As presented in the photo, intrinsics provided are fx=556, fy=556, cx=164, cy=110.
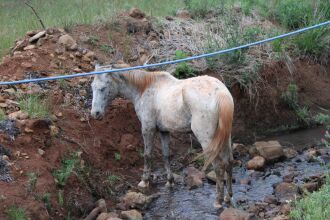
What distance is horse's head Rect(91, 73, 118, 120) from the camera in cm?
795

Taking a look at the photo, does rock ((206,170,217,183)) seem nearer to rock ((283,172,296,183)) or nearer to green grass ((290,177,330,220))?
rock ((283,172,296,183))

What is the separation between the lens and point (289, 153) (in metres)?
9.07

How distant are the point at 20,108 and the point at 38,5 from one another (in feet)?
27.6

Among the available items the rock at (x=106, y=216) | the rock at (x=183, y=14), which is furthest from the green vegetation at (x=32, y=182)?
the rock at (x=183, y=14)

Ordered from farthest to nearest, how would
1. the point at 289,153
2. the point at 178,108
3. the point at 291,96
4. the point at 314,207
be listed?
the point at 291,96 → the point at 289,153 → the point at 178,108 → the point at 314,207

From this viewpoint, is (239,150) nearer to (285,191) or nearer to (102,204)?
(285,191)

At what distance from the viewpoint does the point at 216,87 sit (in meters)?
6.90

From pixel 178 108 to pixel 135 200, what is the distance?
1364 millimetres

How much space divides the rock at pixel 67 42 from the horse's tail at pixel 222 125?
403 cm

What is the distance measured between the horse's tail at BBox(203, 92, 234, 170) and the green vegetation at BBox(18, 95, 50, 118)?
8.67 feet

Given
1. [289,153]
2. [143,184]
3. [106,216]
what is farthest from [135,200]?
[289,153]


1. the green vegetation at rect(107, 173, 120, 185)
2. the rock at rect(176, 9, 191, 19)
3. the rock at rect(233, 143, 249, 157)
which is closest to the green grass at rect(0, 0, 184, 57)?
the rock at rect(176, 9, 191, 19)

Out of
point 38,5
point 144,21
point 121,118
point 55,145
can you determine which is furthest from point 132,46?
point 38,5

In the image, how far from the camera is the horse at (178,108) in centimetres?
680
